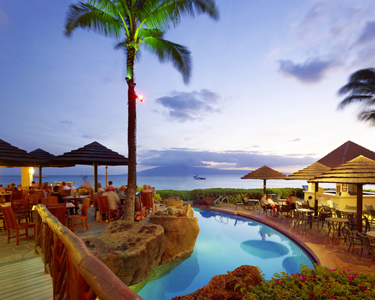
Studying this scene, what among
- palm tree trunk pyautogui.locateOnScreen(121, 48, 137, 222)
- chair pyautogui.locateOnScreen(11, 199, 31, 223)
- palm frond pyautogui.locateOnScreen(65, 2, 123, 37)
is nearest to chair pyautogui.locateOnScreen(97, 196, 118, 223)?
palm tree trunk pyautogui.locateOnScreen(121, 48, 137, 222)

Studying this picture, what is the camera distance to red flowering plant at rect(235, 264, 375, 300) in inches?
100

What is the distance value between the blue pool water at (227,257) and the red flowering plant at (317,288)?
2.96m

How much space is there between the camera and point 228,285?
355cm

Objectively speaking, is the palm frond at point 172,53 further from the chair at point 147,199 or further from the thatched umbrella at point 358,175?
the thatched umbrella at point 358,175

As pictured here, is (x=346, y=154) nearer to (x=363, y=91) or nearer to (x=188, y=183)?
(x=363, y=91)

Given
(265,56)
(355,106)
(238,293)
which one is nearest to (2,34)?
(265,56)

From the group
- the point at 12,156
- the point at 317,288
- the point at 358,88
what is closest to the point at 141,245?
the point at 317,288

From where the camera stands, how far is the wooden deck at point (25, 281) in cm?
291

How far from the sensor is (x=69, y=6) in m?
6.68

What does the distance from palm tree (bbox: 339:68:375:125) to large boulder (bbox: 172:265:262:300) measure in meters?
21.1

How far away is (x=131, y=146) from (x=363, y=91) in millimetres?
22838

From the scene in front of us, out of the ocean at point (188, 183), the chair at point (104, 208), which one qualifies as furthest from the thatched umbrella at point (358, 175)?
the ocean at point (188, 183)

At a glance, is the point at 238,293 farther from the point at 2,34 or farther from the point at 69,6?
the point at 2,34

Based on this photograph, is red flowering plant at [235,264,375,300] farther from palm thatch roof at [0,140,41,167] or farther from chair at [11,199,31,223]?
palm thatch roof at [0,140,41,167]
